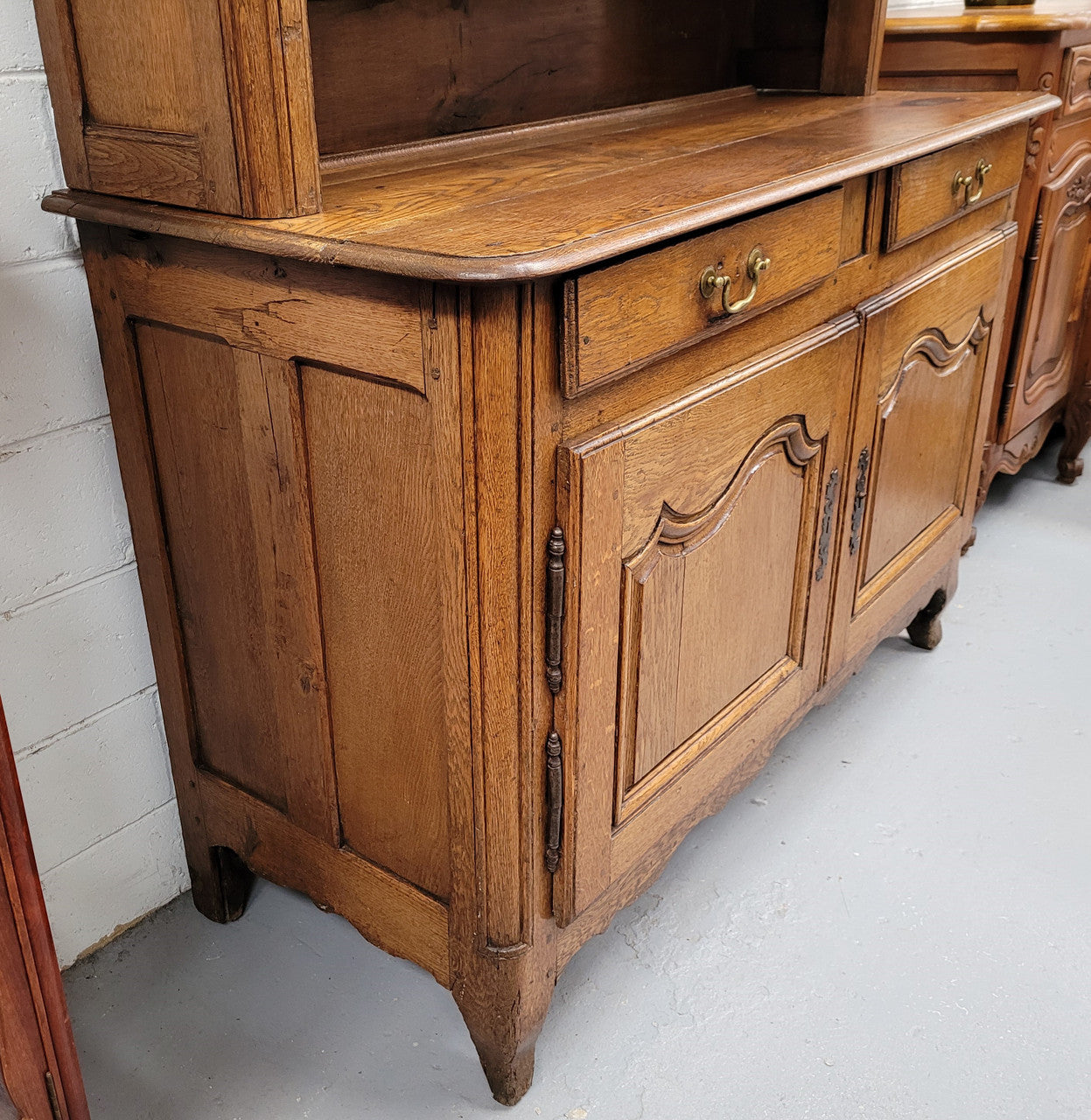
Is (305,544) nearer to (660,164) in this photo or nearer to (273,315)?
(273,315)

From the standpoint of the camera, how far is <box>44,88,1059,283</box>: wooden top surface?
0.97m

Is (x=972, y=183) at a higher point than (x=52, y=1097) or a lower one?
higher

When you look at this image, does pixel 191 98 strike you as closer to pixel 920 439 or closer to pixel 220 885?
pixel 220 885

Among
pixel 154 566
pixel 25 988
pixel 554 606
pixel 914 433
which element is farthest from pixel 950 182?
pixel 25 988

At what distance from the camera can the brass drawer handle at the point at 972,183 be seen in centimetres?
171

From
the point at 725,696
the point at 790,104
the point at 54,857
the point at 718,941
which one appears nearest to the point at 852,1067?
the point at 718,941

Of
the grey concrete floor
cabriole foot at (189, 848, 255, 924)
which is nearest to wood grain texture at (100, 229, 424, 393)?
cabriole foot at (189, 848, 255, 924)

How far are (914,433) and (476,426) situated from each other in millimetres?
1063

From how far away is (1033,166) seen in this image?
230cm

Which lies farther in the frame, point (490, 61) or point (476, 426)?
point (490, 61)

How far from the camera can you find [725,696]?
1.51 m

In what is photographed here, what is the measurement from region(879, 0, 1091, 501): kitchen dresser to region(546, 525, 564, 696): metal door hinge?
1656 millimetres

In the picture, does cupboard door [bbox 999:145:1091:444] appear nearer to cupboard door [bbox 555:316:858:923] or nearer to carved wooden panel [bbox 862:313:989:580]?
carved wooden panel [bbox 862:313:989:580]

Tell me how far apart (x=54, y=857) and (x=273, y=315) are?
82 cm
